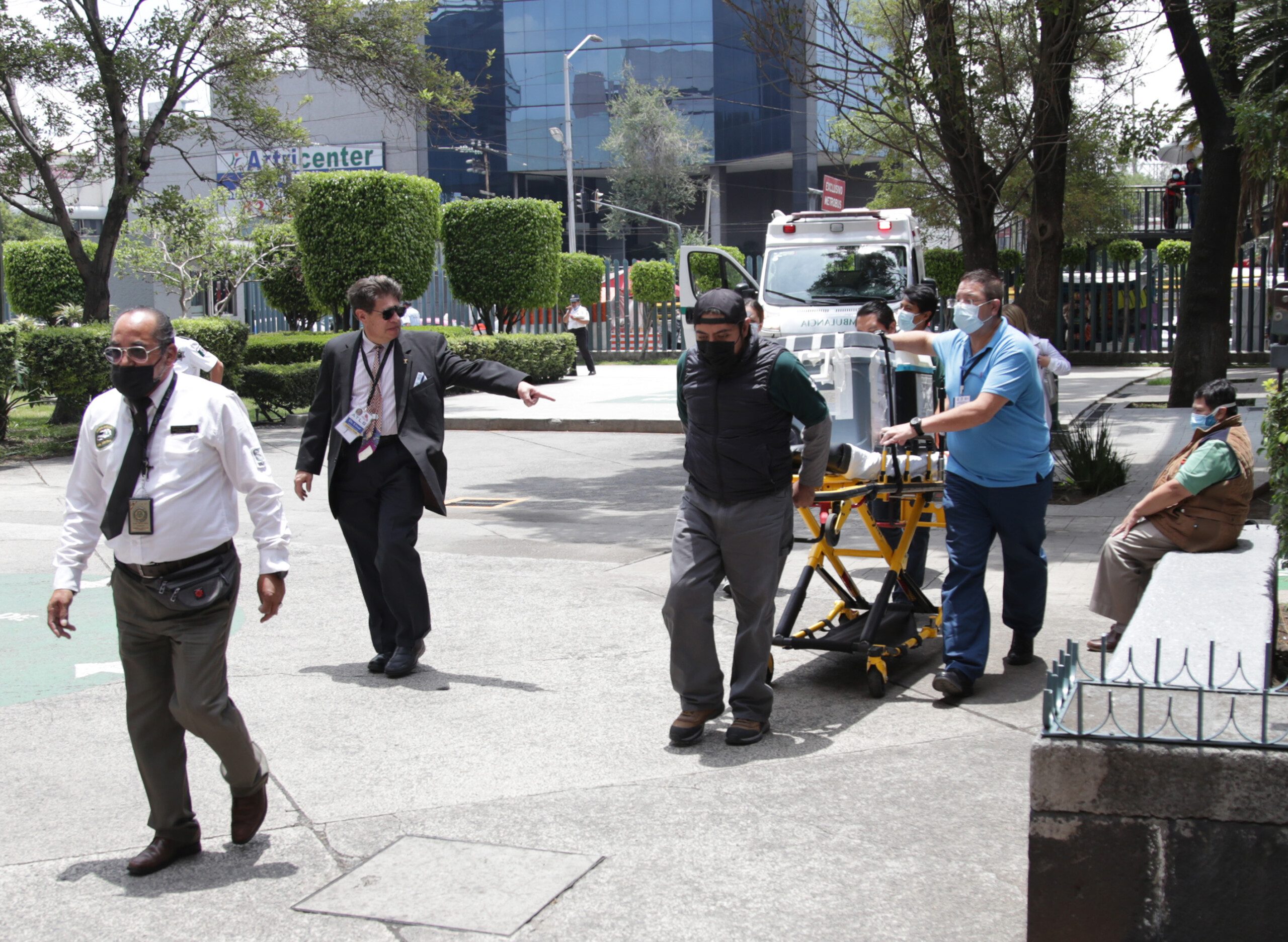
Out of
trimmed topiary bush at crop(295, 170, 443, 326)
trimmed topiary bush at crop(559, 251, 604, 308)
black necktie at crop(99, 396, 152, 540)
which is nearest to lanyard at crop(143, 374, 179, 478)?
black necktie at crop(99, 396, 152, 540)

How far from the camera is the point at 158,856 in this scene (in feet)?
13.6

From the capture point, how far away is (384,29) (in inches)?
723

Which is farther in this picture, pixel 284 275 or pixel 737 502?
pixel 284 275

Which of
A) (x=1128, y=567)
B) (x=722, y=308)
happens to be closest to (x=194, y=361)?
(x=722, y=308)

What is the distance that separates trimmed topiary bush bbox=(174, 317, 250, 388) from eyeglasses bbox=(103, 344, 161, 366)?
15431 millimetres

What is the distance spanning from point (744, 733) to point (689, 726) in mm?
225

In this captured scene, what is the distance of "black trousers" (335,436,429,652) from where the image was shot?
248 inches

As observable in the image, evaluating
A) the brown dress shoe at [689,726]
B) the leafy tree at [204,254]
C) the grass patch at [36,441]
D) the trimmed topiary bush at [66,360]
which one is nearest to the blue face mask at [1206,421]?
the brown dress shoe at [689,726]

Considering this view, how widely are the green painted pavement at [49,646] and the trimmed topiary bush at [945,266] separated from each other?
2468 cm

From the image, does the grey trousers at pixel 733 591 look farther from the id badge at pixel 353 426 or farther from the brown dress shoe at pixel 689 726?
the id badge at pixel 353 426

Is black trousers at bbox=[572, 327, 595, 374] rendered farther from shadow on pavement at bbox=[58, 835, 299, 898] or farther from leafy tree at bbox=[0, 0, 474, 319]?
shadow on pavement at bbox=[58, 835, 299, 898]

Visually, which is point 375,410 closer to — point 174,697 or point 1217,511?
point 174,697

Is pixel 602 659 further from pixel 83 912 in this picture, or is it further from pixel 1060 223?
pixel 1060 223

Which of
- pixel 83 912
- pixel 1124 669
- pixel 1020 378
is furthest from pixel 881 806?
pixel 83 912
